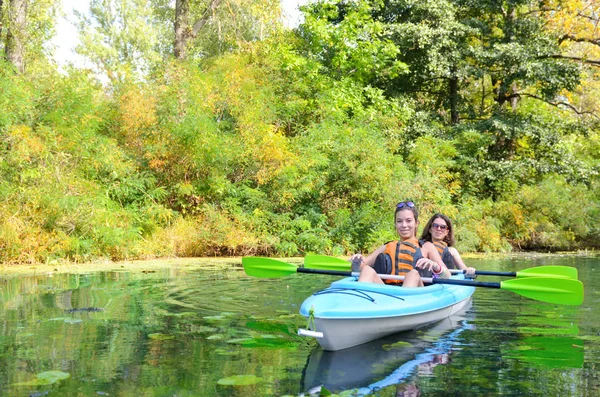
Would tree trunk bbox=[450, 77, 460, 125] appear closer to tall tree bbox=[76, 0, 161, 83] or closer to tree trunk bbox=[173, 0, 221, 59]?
tree trunk bbox=[173, 0, 221, 59]

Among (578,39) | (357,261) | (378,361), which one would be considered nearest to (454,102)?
(578,39)

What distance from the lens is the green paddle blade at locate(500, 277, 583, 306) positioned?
5469mm

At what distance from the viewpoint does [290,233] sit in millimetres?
13055

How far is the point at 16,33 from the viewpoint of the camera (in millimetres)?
12344

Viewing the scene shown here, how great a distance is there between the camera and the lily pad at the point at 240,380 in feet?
11.3

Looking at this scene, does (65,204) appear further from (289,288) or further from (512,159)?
(512,159)

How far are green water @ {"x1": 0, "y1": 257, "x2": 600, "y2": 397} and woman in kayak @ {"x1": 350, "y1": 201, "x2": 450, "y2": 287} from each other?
1.53ft

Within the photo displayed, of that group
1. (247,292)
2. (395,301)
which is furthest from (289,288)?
(395,301)

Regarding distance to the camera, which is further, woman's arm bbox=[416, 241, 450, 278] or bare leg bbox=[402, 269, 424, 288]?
woman's arm bbox=[416, 241, 450, 278]

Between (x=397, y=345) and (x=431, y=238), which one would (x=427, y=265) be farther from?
(x=431, y=238)

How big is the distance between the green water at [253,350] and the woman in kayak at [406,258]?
1.53ft

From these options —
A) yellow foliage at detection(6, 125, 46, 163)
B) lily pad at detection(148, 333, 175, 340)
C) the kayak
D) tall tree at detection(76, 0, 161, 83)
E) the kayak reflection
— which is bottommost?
the kayak reflection

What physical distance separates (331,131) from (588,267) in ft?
20.4

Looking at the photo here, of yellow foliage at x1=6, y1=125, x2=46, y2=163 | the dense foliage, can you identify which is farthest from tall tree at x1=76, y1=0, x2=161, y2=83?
yellow foliage at x1=6, y1=125, x2=46, y2=163
